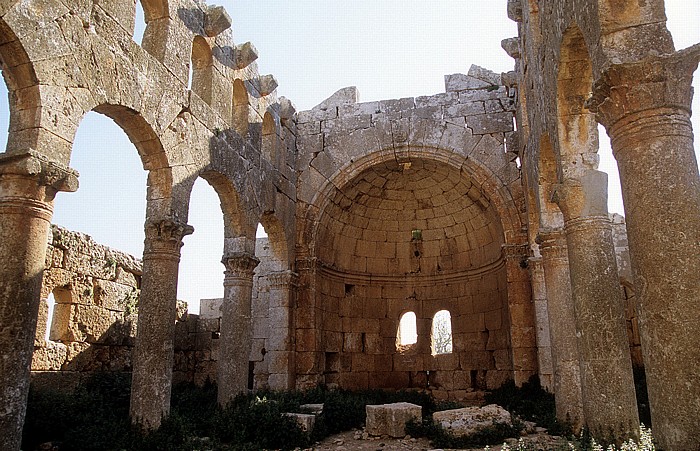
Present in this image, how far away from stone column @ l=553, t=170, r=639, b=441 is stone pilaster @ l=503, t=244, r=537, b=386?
5.50 metres

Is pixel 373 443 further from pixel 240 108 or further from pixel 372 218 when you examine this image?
pixel 372 218

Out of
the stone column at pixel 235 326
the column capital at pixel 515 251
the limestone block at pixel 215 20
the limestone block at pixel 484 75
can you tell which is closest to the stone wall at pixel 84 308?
the stone column at pixel 235 326

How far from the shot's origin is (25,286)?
5410 mm

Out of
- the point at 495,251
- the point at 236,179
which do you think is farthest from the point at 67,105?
the point at 495,251

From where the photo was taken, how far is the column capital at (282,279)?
12.3m

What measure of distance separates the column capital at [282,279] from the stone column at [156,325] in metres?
4.43

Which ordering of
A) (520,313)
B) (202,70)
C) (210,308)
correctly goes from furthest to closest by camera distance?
(210,308)
(520,313)
(202,70)

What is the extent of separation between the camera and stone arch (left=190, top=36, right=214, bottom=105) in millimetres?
9617

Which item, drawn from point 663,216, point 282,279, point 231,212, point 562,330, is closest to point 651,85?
point 663,216

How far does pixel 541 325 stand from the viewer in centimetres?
1055

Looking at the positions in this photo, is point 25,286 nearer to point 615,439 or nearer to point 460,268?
point 615,439

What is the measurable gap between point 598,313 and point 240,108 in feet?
26.1

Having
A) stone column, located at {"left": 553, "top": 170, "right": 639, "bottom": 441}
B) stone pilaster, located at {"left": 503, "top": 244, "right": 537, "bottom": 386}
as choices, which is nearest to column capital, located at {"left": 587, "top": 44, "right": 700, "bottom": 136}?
stone column, located at {"left": 553, "top": 170, "right": 639, "bottom": 441}

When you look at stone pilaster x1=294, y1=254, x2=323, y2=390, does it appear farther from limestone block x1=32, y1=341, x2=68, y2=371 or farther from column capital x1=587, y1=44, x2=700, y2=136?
column capital x1=587, y1=44, x2=700, y2=136
